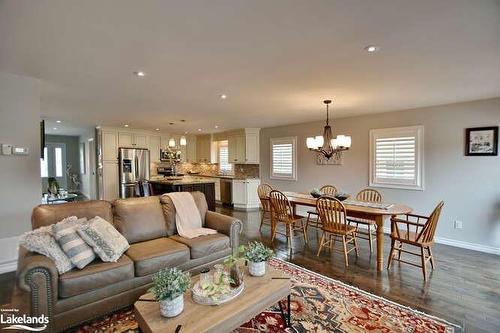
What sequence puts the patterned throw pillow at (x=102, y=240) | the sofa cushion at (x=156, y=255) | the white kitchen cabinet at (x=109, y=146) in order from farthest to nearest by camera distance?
the white kitchen cabinet at (x=109, y=146)
the sofa cushion at (x=156, y=255)
the patterned throw pillow at (x=102, y=240)

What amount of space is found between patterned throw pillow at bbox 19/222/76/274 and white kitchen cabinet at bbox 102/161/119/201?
556 cm

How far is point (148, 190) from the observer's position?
6.41 meters

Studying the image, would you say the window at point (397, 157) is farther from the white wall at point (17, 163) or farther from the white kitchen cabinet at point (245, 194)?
the white wall at point (17, 163)

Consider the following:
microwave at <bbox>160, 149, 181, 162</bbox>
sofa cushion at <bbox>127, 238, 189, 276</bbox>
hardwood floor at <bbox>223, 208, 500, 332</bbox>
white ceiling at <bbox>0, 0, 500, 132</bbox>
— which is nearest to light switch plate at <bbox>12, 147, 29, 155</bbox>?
white ceiling at <bbox>0, 0, 500, 132</bbox>

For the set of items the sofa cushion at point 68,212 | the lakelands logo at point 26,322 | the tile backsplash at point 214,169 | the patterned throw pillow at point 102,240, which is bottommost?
the lakelands logo at point 26,322

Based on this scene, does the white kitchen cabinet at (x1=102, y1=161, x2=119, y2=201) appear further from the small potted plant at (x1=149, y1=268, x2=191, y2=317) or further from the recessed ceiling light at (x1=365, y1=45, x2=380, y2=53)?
the recessed ceiling light at (x1=365, y1=45, x2=380, y2=53)

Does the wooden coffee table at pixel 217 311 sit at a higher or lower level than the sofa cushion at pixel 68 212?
lower

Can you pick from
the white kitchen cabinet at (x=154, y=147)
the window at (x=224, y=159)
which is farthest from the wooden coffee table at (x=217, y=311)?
the white kitchen cabinet at (x=154, y=147)

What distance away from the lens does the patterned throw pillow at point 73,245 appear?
2164 mm

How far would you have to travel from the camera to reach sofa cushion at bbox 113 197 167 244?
9.54 feet

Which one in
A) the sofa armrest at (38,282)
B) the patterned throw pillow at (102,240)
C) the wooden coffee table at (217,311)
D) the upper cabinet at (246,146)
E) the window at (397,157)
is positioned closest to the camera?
the wooden coffee table at (217,311)

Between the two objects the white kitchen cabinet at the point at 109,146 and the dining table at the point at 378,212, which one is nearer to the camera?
the dining table at the point at 378,212

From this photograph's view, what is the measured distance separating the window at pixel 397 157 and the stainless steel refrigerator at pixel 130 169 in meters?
6.50

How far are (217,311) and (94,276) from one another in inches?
48.1
